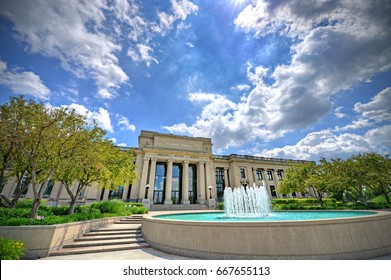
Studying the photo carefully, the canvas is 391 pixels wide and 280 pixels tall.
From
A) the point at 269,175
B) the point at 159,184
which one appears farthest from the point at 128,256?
the point at 269,175

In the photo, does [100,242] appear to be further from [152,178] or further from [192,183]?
[192,183]

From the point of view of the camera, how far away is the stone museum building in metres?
29.8

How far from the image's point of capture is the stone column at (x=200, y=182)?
32.9 m

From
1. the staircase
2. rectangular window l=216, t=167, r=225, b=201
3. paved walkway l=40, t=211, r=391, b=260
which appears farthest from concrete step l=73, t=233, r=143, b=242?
rectangular window l=216, t=167, r=225, b=201

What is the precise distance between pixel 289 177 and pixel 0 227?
29.3 metres

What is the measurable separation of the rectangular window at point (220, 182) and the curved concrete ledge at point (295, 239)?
111 ft

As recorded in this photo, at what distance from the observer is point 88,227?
378 inches

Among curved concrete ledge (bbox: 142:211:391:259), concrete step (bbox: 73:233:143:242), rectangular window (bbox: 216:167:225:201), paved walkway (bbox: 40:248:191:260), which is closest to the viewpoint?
curved concrete ledge (bbox: 142:211:391:259)

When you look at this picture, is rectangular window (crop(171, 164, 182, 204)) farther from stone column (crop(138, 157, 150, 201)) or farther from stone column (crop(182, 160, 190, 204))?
stone column (crop(138, 157, 150, 201))

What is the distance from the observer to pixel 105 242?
811 centimetres

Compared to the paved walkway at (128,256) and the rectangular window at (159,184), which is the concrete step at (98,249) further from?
the rectangular window at (159,184)

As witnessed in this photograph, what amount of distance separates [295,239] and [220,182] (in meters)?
36.2

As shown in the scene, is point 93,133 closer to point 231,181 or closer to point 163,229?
point 163,229
